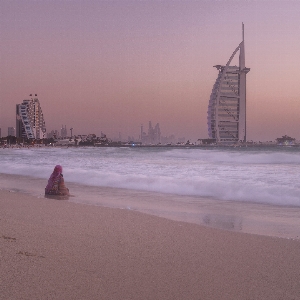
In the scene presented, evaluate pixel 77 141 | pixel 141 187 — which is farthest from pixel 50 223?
pixel 77 141

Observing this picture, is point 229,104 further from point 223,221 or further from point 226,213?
point 223,221

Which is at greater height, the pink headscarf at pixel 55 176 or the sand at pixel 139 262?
the pink headscarf at pixel 55 176

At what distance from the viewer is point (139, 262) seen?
3.38 meters

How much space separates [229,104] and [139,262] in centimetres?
12057

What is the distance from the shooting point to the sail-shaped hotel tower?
379 feet

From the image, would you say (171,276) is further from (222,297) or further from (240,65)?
(240,65)

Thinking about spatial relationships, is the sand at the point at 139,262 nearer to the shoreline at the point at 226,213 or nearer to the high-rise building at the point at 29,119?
the shoreline at the point at 226,213

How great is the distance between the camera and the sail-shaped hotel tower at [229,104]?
379 feet

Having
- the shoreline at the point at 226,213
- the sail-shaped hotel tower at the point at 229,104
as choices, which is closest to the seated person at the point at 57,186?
the shoreline at the point at 226,213

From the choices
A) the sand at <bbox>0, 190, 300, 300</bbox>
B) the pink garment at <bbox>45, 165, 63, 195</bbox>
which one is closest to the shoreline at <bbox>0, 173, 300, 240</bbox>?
the sand at <bbox>0, 190, 300, 300</bbox>

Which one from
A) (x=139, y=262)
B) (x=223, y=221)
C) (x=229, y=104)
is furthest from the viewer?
(x=229, y=104)

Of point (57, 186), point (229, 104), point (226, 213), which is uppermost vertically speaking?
point (229, 104)

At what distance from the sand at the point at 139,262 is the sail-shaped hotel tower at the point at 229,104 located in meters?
111

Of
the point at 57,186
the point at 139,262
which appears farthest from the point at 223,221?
the point at 57,186
